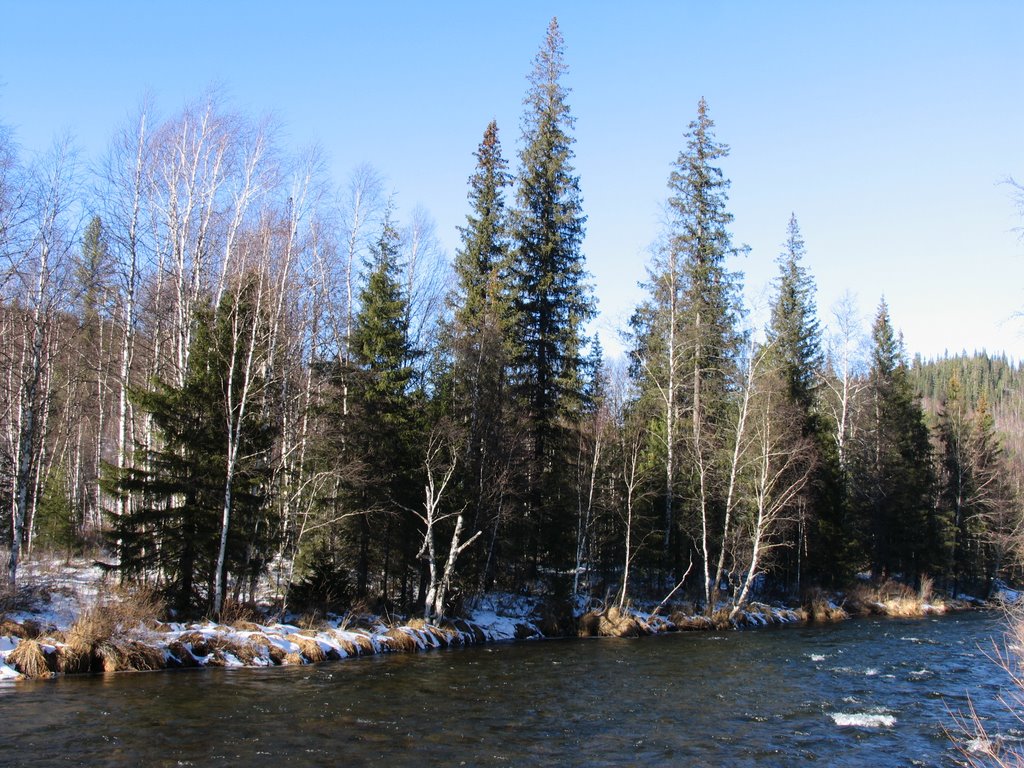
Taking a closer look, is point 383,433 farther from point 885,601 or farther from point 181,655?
point 885,601

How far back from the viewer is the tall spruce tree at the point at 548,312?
97.0 feet

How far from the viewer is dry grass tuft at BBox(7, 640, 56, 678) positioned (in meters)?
14.0

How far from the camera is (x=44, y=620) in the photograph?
55.1 ft

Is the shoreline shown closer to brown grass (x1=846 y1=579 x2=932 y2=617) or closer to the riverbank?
the riverbank

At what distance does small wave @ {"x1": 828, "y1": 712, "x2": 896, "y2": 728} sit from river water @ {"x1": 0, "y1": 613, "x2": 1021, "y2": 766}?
0.03 meters

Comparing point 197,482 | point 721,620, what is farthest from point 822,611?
A: point 197,482

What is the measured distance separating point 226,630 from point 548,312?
59.6 ft

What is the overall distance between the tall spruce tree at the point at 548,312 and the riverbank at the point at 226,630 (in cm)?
378

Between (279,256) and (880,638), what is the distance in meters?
24.3

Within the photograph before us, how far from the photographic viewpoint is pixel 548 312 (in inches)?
1236

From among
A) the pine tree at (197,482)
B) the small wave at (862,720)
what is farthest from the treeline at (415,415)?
the small wave at (862,720)

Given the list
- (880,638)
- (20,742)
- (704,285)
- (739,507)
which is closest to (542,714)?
(20,742)

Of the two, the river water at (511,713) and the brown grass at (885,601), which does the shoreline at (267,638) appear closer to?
the river water at (511,713)

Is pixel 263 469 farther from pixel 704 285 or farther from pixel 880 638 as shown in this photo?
pixel 704 285
